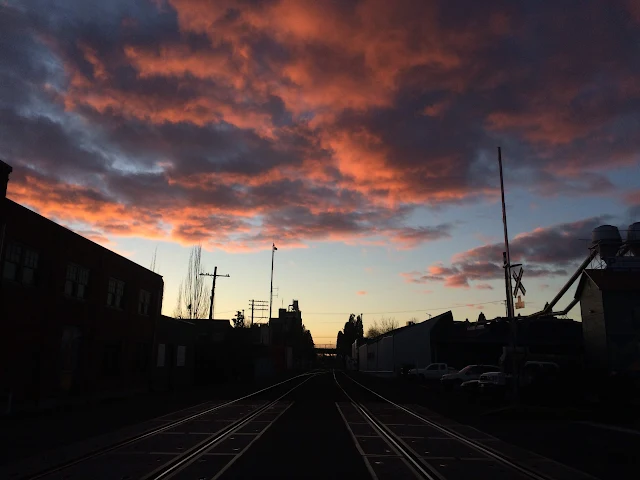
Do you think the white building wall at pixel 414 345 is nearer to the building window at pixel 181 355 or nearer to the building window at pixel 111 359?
the building window at pixel 181 355

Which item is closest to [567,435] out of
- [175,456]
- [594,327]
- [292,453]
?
[292,453]

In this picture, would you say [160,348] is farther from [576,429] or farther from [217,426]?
[576,429]

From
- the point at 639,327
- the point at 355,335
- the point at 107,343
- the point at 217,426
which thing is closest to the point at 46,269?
the point at 107,343

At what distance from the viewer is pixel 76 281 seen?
1019 inches

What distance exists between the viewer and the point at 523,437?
49.1 feet

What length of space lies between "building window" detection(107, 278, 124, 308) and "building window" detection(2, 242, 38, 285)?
798 cm

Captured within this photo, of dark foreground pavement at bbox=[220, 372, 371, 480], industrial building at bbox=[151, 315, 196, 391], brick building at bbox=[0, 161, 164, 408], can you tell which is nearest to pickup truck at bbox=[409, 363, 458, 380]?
industrial building at bbox=[151, 315, 196, 391]

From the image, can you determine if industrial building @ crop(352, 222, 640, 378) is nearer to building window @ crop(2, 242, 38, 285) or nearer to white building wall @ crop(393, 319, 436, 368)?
white building wall @ crop(393, 319, 436, 368)

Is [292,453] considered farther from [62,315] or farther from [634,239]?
[634,239]

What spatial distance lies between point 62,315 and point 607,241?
166ft

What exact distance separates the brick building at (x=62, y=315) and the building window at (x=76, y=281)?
0.16 feet

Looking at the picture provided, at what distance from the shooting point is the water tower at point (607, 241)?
52956mm

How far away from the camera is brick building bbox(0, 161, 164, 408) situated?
66.1 feet

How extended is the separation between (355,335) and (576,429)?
171 metres
